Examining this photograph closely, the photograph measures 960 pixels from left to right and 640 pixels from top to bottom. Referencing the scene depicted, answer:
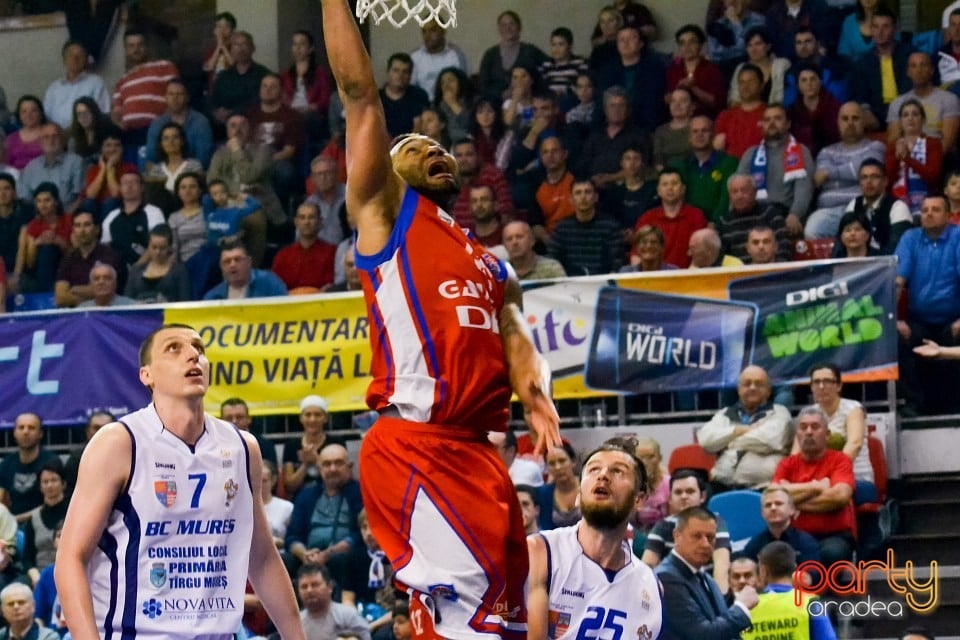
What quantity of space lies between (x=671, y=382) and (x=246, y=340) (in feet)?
12.6

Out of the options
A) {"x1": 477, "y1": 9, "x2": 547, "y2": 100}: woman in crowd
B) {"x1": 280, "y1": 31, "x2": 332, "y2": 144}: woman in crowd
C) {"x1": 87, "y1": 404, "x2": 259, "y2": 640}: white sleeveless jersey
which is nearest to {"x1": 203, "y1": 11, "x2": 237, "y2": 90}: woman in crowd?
{"x1": 280, "y1": 31, "x2": 332, "y2": 144}: woman in crowd

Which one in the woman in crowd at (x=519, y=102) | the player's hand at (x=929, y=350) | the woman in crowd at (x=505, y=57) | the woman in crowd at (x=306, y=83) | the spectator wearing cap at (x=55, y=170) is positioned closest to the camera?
the player's hand at (x=929, y=350)

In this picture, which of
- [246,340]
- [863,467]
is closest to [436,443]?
[863,467]

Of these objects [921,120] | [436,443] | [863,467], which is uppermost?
[921,120]

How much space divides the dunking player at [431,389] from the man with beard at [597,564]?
1025mm

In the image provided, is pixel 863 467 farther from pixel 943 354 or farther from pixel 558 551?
pixel 558 551

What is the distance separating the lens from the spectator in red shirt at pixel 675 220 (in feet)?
50.2

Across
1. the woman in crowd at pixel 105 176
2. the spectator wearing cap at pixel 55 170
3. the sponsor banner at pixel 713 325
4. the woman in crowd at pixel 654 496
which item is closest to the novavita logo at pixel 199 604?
the woman in crowd at pixel 654 496

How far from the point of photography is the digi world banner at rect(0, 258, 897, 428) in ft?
45.3

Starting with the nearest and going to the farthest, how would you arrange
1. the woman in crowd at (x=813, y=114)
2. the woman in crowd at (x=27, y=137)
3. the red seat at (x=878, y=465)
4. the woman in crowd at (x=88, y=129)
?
the red seat at (x=878, y=465), the woman in crowd at (x=813, y=114), the woman in crowd at (x=88, y=129), the woman in crowd at (x=27, y=137)

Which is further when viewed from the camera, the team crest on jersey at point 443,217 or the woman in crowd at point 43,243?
the woman in crowd at point 43,243

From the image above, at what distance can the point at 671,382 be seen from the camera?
1424 centimetres

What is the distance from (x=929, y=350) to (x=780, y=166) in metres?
2.90

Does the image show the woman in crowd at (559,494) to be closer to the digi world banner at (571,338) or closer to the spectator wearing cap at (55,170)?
the digi world banner at (571,338)
